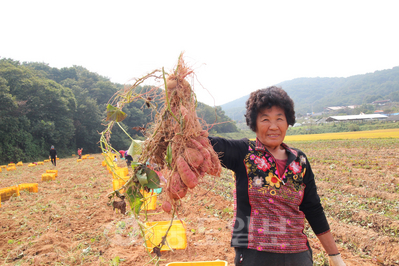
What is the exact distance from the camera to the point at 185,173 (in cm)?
137

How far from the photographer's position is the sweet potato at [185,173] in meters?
1.37

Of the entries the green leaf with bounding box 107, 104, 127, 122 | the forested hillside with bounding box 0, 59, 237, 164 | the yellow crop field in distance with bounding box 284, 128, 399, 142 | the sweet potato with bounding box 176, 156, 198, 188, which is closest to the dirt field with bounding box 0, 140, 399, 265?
the sweet potato with bounding box 176, 156, 198, 188

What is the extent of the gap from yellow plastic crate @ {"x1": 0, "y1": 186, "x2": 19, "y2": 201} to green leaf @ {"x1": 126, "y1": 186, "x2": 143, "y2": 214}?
741 centimetres

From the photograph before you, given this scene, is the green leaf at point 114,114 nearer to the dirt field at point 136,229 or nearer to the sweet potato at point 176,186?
the sweet potato at point 176,186

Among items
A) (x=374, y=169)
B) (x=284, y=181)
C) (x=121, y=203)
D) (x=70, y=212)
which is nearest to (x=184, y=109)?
(x=121, y=203)

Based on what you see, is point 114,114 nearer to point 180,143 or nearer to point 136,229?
point 180,143

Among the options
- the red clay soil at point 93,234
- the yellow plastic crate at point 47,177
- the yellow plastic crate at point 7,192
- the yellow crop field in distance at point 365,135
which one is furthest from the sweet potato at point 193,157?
the yellow crop field in distance at point 365,135

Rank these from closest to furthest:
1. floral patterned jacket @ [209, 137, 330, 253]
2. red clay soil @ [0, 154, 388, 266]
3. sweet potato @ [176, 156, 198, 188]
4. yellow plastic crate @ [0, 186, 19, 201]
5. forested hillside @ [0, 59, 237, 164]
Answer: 1. sweet potato @ [176, 156, 198, 188]
2. floral patterned jacket @ [209, 137, 330, 253]
3. red clay soil @ [0, 154, 388, 266]
4. yellow plastic crate @ [0, 186, 19, 201]
5. forested hillside @ [0, 59, 237, 164]

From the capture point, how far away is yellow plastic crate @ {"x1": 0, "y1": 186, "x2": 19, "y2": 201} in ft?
21.4

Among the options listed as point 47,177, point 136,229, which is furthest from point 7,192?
point 136,229

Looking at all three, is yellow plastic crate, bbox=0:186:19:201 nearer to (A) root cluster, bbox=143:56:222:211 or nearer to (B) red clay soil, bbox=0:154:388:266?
(B) red clay soil, bbox=0:154:388:266

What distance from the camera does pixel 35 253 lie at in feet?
11.4

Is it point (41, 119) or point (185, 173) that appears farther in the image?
point (41, 119)

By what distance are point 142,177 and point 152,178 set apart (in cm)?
6
